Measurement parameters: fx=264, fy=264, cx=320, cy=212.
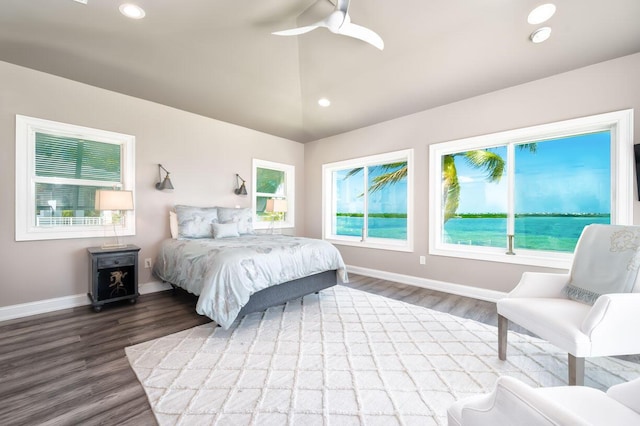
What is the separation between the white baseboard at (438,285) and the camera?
3352 mm

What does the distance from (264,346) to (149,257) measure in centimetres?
249

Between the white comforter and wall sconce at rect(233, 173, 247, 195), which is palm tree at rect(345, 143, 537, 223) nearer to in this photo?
the white comforter

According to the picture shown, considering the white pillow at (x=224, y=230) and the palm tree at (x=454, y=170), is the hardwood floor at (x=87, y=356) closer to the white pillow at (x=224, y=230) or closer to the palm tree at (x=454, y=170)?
the white pillow at (x=224, y=230)

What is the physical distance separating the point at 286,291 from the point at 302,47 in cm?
261

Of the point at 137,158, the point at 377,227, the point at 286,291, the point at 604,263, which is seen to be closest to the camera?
the point at 604,263

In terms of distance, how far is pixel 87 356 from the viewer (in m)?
2.04

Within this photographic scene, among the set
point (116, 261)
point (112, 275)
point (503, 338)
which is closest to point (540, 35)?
point (503, 338)

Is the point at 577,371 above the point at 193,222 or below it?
below

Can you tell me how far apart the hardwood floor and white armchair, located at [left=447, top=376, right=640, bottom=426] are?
1.59 meters

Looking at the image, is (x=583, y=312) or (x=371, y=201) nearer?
(x=583, y=312)

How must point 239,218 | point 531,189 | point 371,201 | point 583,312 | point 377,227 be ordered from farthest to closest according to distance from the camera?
point 371,201, point 377,227, point 239,218, point 531,189, point 583,312

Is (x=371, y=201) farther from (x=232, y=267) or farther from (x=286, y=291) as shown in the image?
(x=232, y=267)

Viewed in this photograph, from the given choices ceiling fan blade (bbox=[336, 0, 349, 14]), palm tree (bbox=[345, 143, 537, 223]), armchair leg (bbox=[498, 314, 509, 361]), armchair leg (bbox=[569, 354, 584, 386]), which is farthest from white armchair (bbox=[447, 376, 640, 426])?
palm tree (bbox=[345, 143, 537, 223])

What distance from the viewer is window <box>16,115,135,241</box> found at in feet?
9.43
